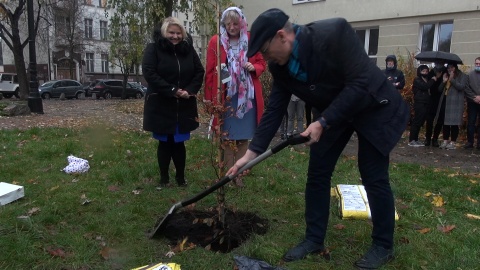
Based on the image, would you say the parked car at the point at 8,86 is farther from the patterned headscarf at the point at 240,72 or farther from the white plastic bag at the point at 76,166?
the patterned headscarf at the point at 240,72

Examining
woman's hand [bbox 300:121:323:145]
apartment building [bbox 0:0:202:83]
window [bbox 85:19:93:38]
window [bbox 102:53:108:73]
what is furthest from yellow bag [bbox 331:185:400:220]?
window [bbox 102:53:108:73]

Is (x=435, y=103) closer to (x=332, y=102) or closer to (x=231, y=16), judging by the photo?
(x=231, y=16)

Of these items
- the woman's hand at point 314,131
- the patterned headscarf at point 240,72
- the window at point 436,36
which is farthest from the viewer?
the window at point 436,36

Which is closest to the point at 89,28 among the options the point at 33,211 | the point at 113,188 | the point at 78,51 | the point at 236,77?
the point at 78,51

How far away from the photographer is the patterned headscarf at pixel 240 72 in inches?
148

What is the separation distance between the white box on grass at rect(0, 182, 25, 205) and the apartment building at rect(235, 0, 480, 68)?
30.6 feet

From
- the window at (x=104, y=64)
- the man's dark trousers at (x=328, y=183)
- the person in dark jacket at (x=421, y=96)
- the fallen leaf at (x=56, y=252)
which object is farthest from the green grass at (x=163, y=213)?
the window at (x=104, y=64)

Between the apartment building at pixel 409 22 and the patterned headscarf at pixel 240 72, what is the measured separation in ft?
25.4

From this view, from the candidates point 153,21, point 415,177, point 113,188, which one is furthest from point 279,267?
point 153,21

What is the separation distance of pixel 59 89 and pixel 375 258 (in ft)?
95.8

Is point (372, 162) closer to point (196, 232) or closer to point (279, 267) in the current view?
point (279, 267)

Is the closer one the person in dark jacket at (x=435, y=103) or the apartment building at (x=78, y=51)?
the person in dark jacket at (x=435, y=103)

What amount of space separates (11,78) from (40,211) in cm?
2881

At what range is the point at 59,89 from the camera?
91.9ft
